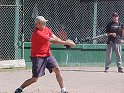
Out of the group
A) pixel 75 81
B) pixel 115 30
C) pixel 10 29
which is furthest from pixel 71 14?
pixel 75 81

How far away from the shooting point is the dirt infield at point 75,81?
9.78 metres

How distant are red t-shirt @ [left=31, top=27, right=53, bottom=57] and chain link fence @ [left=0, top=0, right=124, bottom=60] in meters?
6.15

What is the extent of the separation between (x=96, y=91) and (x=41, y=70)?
1520 millimetres

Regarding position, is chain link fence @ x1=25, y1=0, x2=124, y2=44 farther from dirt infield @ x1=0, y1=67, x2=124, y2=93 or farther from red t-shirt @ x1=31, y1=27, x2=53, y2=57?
red t-shirt @ x1=31, y1=27, x2=53, y2=57

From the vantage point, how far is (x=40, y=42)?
8.76 metres

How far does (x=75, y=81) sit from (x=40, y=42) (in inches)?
106

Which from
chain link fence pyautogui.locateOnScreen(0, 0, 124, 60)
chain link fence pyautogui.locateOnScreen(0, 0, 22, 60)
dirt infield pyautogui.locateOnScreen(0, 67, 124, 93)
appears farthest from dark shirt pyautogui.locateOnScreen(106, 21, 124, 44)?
chain link fence pyautogui.locateOnScreen(0, 0, 22, 60)

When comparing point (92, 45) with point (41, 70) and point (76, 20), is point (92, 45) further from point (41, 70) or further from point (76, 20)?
point (41, 70)

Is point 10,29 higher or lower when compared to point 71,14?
lower

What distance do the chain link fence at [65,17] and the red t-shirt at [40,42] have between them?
20.2ft

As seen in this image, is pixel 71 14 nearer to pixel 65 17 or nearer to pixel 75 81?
pixel 65 17

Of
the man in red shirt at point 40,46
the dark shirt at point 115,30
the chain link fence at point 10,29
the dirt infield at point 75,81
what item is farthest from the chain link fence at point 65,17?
the man in red shirt at point 40,46

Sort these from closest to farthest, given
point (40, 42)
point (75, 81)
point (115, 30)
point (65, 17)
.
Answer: point (40, 42), point (75, 81), point (115, 30), point (65, 17)

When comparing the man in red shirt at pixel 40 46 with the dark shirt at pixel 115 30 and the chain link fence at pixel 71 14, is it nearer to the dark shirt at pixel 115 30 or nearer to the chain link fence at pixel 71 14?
the dark shirt at pixel 115 30
